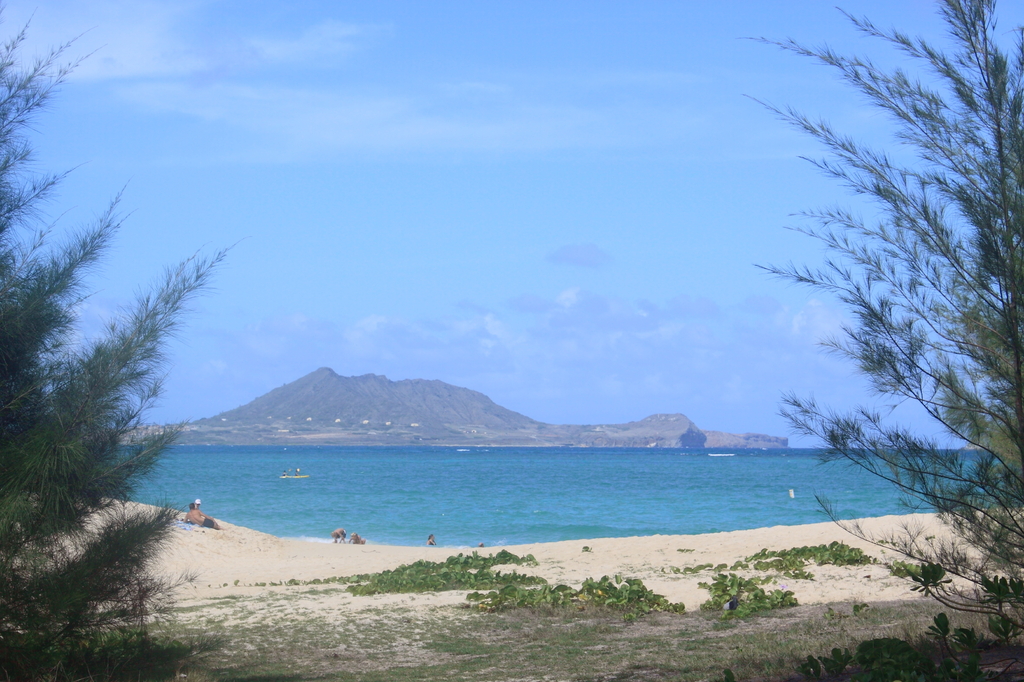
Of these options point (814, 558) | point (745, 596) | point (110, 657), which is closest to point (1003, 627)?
point (745, 596)

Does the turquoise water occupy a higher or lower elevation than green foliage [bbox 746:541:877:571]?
lower

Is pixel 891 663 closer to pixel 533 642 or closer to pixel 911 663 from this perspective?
pixel 911 663

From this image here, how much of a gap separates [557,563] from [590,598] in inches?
208

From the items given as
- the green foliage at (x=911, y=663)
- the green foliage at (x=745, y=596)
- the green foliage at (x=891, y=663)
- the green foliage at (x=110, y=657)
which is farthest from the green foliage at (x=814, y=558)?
the green foliage at (x=110, y=657)

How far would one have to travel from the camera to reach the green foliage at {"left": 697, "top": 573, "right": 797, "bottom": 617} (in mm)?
9992

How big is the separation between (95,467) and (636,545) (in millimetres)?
14370

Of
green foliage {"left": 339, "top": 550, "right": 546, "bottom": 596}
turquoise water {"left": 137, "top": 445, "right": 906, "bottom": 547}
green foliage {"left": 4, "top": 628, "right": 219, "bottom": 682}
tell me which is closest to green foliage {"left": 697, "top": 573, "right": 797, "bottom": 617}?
green foliage {"left": 339, "top": 550, "right": 546, "bottom": 596}

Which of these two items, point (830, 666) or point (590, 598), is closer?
point (830, 666)

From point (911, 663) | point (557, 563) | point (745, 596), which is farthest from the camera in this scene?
point (557, 563)

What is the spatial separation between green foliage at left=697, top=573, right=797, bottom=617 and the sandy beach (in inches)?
→ 15.6

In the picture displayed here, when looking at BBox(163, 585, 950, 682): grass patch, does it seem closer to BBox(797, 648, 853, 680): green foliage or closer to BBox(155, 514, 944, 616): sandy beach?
BBox(797, 648, 853, 680): green foliage

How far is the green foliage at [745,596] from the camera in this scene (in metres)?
9.99

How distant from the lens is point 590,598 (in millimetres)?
10969

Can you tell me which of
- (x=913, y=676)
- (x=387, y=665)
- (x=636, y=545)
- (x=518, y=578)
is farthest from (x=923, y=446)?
(x=636, y=545)
